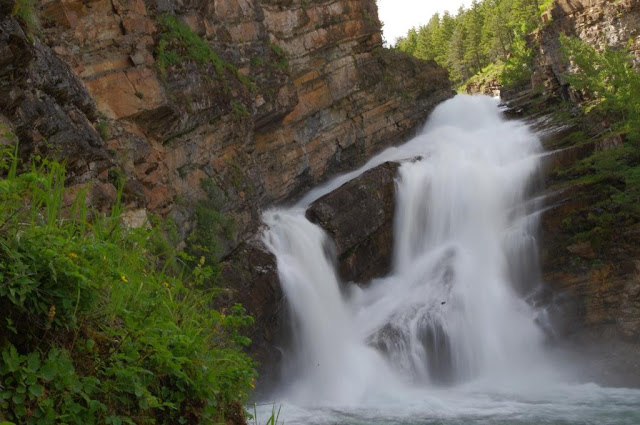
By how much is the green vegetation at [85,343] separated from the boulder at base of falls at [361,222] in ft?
51.0

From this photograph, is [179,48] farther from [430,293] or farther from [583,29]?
[583,29]

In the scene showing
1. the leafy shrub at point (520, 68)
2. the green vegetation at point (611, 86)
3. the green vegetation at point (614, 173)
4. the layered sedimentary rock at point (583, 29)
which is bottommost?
the green vegetation at point (614, 173)

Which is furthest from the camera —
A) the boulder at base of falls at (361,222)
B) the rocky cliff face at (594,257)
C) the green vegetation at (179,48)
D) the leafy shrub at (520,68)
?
the leafy shrub at (520,68)

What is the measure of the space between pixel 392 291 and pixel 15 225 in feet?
54.8

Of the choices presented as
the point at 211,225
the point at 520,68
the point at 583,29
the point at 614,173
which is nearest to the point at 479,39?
the point at 520,68

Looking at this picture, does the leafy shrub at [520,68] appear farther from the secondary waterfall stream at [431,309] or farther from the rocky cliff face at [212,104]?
the secondary waterfall stream at [431,309]

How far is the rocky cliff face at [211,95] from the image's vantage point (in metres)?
10.7

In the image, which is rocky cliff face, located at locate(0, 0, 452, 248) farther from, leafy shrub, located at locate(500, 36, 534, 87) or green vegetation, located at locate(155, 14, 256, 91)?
leafy shrub, located at locate(500, 36, 534, 87)

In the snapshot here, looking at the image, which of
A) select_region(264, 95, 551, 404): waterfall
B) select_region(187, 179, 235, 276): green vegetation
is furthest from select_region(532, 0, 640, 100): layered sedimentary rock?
select_region(187, 179, 235, 276): green vegetation

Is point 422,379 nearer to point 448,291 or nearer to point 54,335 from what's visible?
point 448,291

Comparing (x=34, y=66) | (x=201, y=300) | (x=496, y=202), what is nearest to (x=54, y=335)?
(x=201, y=300)

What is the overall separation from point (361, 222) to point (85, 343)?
16933 mm

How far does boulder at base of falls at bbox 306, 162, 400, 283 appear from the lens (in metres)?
19.4

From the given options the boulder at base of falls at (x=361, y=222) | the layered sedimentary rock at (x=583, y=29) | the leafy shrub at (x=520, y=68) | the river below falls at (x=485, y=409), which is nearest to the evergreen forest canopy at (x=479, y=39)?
the leafy shrub at (x=520, y=68)
